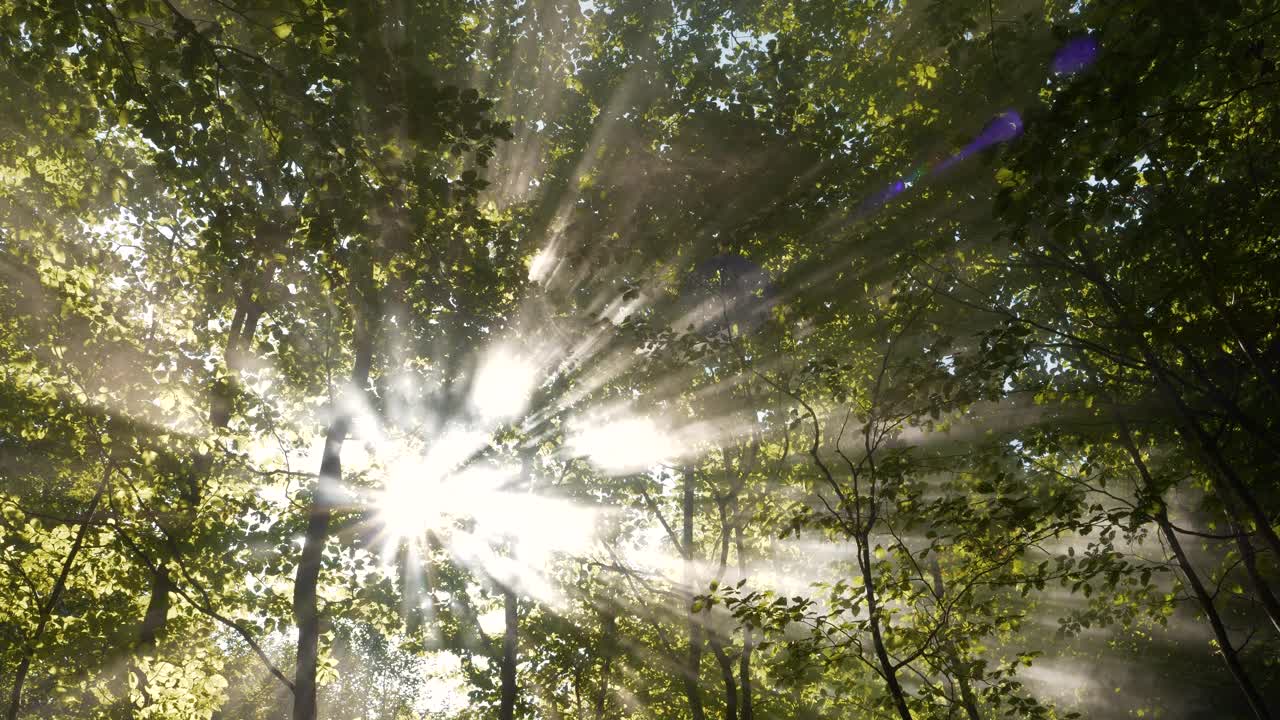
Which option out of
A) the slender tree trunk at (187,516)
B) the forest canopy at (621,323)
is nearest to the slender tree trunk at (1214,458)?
the forest canopy at (621,323)

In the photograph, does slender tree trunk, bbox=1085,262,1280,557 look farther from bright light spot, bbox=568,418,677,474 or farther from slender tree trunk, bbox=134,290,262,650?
slender tree trunk, bbox=134,290,262,650

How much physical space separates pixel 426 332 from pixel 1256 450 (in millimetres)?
8778

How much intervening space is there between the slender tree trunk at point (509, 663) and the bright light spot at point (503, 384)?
16.6 ft

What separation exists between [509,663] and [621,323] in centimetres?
794

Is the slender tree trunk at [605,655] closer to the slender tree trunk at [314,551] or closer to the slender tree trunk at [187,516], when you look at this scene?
the slender tree trunk at [314,551]

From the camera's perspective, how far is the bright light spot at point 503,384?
32.5ft

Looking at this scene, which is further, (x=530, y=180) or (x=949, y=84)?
(x=530, y=180)

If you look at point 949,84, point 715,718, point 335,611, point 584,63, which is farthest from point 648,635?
point 584,63

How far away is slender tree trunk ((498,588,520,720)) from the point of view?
12180 mm

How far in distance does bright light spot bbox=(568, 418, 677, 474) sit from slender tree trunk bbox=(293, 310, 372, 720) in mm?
4543

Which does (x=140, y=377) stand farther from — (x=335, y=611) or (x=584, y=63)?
(x=584, y=63)

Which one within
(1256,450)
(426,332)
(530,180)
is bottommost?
(1256,450)

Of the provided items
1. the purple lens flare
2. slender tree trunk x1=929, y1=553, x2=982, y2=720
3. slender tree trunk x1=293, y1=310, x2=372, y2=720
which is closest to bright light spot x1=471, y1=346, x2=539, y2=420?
slender tree trunk x1=293, y1=310, x2=372, y2=720

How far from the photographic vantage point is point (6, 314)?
7.51 meters
